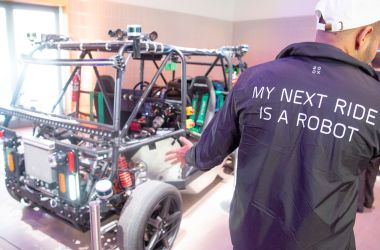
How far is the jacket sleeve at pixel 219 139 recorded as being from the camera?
3.67ft

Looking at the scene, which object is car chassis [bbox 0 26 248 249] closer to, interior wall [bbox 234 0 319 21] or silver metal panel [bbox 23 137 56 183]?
silver metal panel [bbox 23 137 56 183]

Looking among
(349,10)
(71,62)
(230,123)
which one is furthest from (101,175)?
(349,10)

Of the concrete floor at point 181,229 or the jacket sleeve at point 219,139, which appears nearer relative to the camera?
the jacket sleeve at point 219,139

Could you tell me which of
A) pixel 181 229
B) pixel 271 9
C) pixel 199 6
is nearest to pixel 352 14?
pixel 181 229

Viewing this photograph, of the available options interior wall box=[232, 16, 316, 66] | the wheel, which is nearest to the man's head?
the wheel

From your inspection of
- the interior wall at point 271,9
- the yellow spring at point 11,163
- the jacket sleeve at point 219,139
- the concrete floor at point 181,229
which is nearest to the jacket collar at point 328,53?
the jacket sleeve at point 219,139

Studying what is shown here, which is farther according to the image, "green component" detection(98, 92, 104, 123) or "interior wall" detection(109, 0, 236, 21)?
"interior wall" detection(109, 0, 236, 21)

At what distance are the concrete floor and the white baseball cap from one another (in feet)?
6.36

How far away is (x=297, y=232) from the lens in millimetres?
992

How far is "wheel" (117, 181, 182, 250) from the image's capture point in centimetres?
190

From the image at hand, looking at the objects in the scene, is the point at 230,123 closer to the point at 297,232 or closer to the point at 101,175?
the point at 297,232

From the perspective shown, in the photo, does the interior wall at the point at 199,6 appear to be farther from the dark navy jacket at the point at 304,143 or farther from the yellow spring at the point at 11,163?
the dark navy jacket at the point at 304,143

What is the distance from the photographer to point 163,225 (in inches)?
86.1

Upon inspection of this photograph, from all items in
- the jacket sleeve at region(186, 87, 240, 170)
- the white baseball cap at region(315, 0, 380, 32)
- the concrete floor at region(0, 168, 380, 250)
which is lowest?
the concrete floor at region(0, 168, 380, 250)
